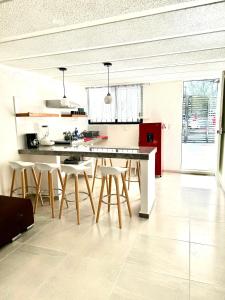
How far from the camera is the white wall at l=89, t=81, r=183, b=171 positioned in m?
5.15

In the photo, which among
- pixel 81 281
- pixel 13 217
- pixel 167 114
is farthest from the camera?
pixel 167 114

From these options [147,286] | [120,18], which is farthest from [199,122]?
[147,286]

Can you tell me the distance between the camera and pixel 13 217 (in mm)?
2447

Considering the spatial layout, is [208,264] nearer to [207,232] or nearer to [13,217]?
[207,232]

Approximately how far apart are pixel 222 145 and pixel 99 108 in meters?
3.27

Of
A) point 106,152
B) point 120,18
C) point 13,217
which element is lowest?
point 13,217

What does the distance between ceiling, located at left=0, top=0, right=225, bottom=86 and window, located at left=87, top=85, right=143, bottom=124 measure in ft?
6.55

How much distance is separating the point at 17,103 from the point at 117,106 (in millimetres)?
2786

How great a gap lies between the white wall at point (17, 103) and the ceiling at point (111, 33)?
30cm

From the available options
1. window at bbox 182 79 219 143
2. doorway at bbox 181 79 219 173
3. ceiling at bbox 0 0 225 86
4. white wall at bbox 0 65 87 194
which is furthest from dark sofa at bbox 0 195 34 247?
window at bbox 182 79 219 143

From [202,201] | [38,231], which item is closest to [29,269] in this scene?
[38,231]

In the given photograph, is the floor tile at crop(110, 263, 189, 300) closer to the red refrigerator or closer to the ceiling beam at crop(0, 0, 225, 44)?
the ceiling beam at crop(0, 0, 225, 44)

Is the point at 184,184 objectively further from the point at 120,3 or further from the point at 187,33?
the point at 120,3

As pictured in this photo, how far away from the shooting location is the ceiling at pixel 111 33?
5.28ft
